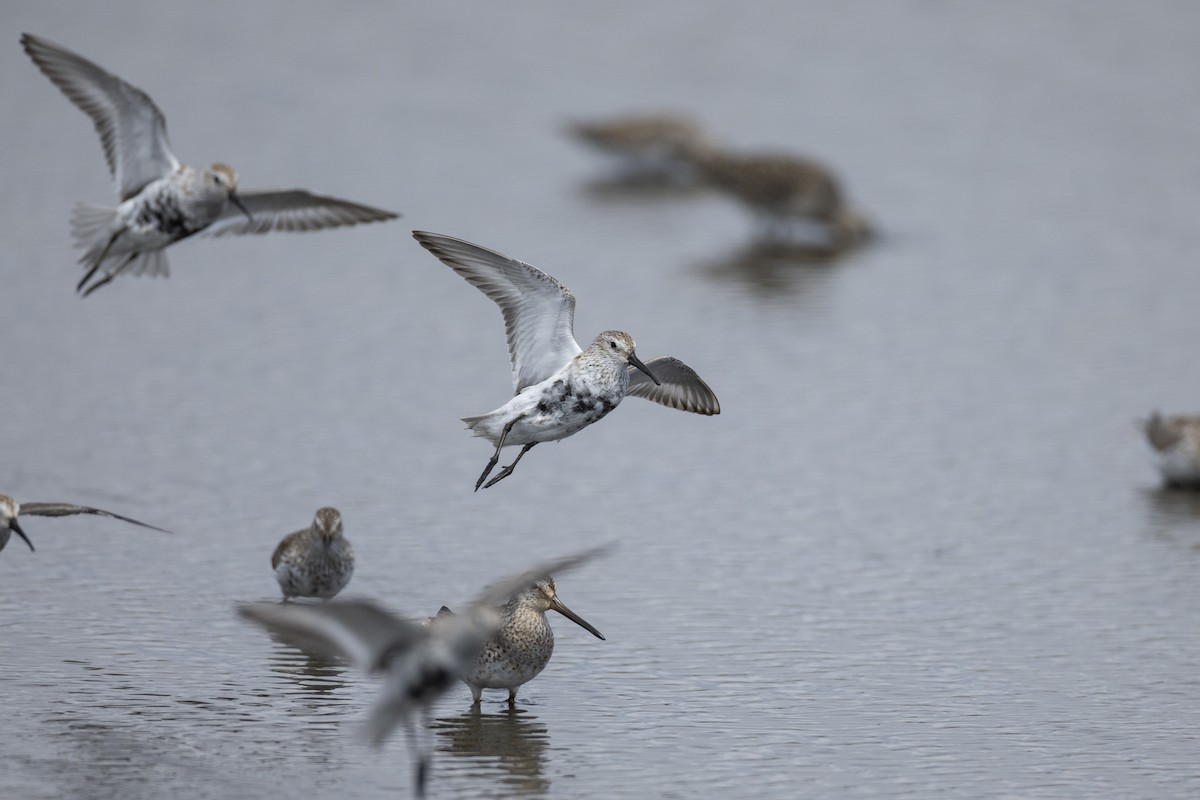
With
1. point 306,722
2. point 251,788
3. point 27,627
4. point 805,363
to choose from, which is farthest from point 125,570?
point 805,363

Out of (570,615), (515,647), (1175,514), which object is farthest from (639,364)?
(1175,514)

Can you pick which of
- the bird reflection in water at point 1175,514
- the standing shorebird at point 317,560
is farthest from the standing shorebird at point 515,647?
the bird reflection in water at point 1175,514

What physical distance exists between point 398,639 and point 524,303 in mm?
2743

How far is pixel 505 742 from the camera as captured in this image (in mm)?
8305

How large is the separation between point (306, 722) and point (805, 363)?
792 cm

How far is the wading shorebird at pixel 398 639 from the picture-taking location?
6.93 meters

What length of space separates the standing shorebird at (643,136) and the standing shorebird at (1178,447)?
421 inches

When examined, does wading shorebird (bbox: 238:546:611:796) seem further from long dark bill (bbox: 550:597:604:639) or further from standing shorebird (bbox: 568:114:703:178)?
standing shorebird (bbox: 568:114:703:178)

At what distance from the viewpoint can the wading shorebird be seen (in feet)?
22.7

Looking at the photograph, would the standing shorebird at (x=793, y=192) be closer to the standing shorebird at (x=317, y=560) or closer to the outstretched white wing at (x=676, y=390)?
the outstretched white wing at (x=676, y=390)

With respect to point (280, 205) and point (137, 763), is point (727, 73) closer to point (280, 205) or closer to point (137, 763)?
point (280, 205)

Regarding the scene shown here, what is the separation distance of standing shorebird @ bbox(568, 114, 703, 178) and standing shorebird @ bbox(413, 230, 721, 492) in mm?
13334

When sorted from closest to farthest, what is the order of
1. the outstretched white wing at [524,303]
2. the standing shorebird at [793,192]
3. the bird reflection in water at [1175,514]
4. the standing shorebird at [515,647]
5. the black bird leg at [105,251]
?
the standing shorebird at [515,647] → the outstretched white wing at [524,303] → the black bird leg at [105,251] → the bird reflection in water at [1175,514] → the standing shorebird at [793,192]

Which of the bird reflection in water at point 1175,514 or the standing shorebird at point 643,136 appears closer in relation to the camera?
the bird reflection in water at point 1175,514
